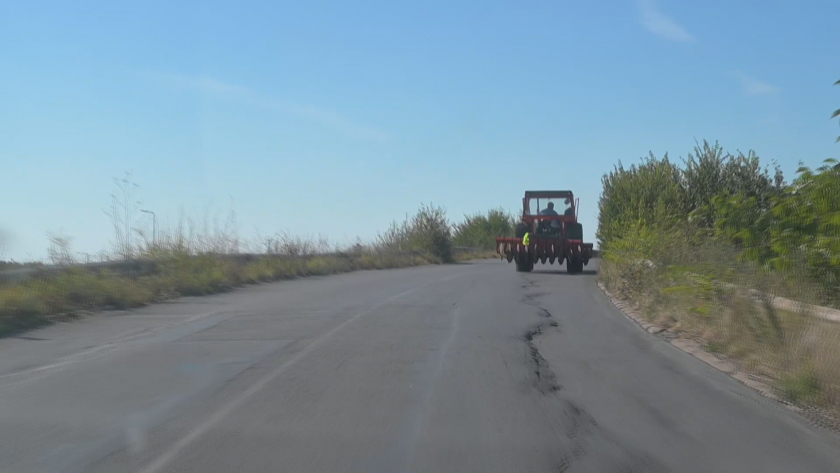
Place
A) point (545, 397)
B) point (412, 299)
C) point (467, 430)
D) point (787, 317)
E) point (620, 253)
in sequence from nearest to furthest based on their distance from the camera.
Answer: point (467, 430), point (545, 397), point (787, 317), point (412, 299), point (620, 253)

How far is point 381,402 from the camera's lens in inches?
315

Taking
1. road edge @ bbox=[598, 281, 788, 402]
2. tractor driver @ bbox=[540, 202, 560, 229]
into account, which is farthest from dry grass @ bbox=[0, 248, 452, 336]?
road edge @ bbox=[598, 281, 788, 402]

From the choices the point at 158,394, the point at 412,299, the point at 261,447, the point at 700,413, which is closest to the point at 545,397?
the point at 700,413

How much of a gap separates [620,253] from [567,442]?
47.1 ft

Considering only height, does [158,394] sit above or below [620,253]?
below

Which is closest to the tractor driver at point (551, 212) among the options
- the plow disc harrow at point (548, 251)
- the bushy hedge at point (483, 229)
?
the plow disc harrow at point (548, 251)

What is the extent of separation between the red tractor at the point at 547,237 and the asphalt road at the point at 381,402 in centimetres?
1585

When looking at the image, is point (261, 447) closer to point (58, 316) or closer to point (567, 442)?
point (567, 442)

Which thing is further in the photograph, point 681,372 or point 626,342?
point 626,342

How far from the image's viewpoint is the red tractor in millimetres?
30125

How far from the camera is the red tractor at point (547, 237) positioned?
98.8 ft

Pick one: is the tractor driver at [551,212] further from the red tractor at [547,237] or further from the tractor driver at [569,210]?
the tractor driver at [569,210]

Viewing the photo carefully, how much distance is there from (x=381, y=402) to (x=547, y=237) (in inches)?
915

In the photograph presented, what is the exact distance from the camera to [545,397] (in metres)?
8.24
